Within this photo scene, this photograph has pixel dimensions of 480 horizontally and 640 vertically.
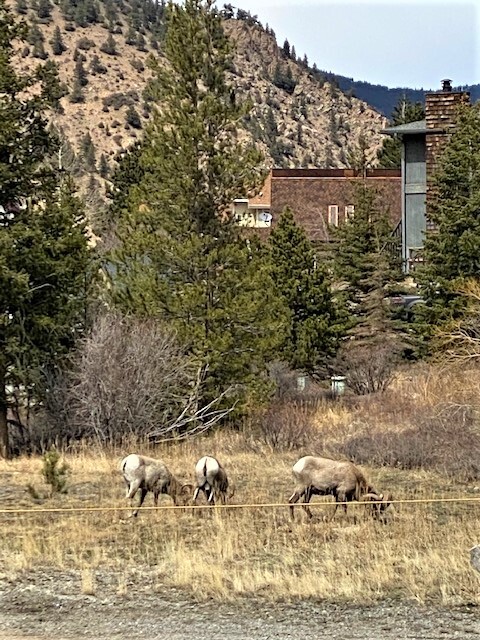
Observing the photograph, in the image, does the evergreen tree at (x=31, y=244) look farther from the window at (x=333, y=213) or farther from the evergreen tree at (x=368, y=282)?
the window at (x=333, y=213)

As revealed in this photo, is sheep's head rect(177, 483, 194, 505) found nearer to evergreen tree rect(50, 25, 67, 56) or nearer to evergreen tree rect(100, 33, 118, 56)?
evergreen tree rect(50, 25, 67, 56)

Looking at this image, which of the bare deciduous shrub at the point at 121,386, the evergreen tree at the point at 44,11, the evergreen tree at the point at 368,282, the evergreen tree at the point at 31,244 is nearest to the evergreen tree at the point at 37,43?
the evergreen tree at the point at 44,11

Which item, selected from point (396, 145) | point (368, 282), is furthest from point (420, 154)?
point (396, 145)

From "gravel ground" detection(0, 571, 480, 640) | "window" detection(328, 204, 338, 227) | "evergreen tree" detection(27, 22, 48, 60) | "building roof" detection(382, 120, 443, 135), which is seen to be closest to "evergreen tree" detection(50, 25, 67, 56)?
"evergreen tree" detection(27, 22, 48, 60)

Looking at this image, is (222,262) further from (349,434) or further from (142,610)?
(142,610)

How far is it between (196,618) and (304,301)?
19.6m

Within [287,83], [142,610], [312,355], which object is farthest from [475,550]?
[287,83]

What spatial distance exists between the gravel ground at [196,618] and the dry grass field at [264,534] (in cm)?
26

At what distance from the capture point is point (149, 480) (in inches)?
570

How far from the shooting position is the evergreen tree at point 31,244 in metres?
20.5

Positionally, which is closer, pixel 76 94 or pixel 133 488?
pixel 133 488

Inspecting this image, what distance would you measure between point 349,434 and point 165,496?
725 centimetres

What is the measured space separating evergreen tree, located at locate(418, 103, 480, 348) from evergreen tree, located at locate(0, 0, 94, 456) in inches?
435

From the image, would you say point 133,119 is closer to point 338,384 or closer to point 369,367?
point 338,384
